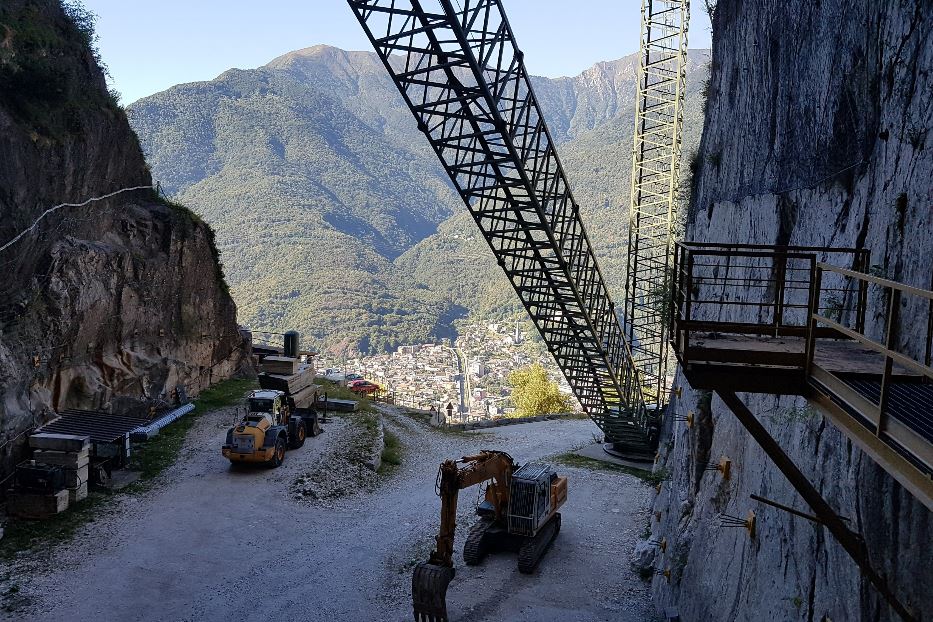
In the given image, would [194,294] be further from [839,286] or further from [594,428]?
[839,286]

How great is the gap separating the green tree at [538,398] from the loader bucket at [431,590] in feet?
99.8

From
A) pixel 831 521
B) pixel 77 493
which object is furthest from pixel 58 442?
pixel 831 521

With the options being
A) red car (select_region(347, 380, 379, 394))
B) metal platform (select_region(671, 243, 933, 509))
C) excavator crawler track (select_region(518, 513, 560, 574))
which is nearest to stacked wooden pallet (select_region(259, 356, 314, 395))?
excavator crawler track (select_region(518, 513, 560, 574))

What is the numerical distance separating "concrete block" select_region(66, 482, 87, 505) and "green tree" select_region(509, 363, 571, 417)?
28.5 m

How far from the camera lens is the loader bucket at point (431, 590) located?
1242 cm

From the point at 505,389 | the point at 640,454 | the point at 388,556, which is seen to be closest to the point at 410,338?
the point at 505,389

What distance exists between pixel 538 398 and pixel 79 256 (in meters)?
28.2

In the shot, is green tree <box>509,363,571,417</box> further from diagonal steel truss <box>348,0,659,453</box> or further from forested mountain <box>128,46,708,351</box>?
forested mountain <box>128,46,708,351</box>

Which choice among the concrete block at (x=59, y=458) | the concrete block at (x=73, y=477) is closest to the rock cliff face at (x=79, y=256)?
the concrete block at (x=59, y=458)

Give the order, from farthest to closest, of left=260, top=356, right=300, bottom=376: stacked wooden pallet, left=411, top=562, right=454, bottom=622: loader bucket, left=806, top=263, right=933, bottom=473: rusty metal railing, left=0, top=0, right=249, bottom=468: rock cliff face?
1. left=260, top=356, right=300, bottom=376: stacked wooden pallet
2. left=0, top=0, right=249, bottom=468: rock cliff face
3. left=411, top=562, right=454, bottom=622: loader bucket
4. left=806, top=263, right=933, bottom=473: rusty metal railing

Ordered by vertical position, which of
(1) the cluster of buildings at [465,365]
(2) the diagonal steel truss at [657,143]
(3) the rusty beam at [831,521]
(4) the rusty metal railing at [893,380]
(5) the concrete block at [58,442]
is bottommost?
(1) the cluster of buildings at [465,365]

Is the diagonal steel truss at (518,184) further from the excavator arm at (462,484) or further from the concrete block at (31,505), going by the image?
the concrete block at (31,505)

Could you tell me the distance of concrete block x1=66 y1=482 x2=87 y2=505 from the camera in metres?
16.7

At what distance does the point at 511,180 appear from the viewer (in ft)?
46.4
